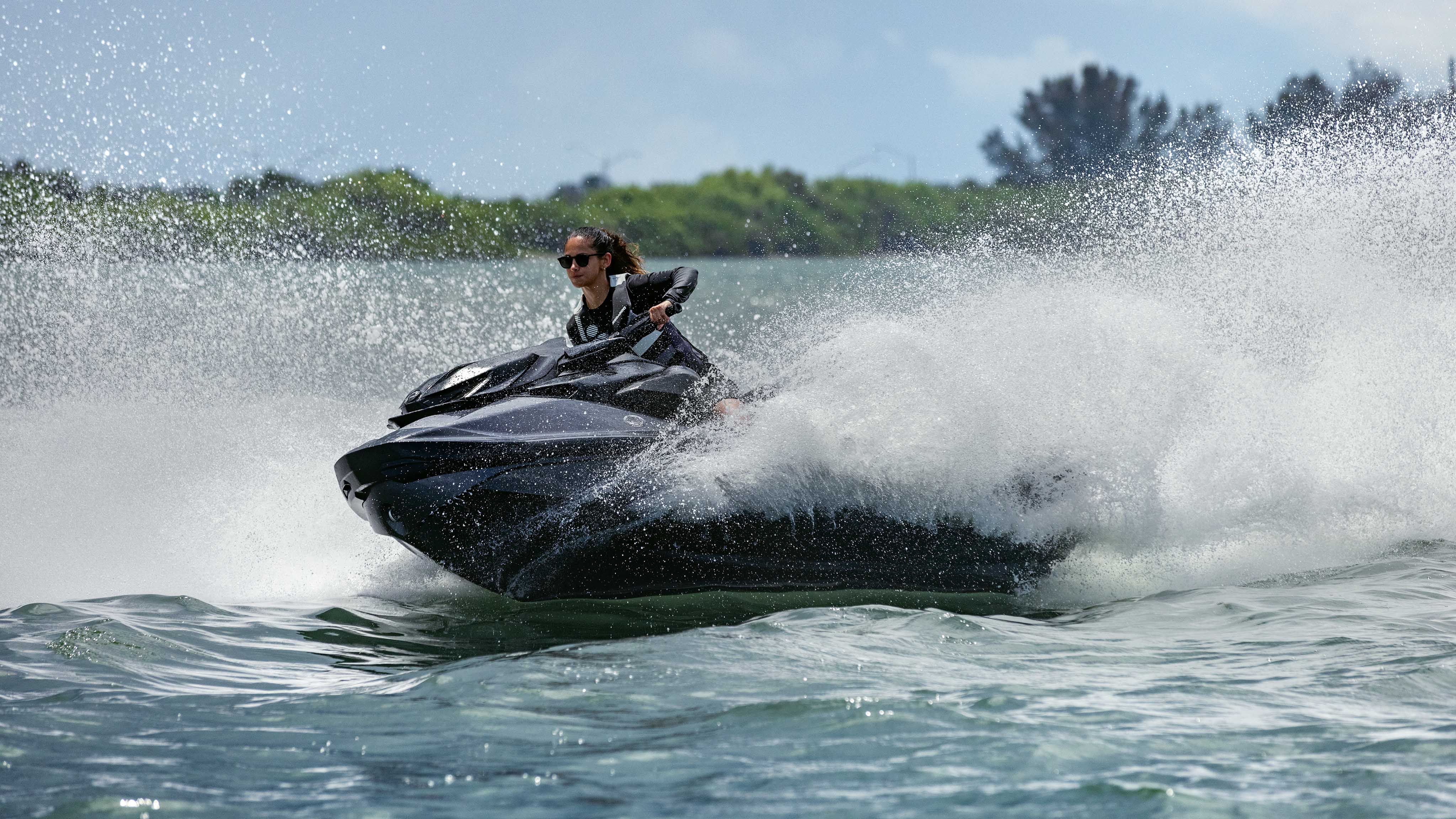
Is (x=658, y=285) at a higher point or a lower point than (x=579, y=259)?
lower

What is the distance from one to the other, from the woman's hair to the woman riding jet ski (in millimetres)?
456

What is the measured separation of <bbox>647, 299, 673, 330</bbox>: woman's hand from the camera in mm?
5363

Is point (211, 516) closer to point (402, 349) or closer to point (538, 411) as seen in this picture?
point (538, 411)

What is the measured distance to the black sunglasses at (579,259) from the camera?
5727mm

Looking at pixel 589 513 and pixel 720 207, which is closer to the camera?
pixel 589 513

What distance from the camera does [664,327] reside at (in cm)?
540

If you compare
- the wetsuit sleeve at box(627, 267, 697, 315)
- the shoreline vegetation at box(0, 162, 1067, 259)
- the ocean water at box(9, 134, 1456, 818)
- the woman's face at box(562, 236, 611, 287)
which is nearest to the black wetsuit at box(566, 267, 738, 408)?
the wetsuit sleeve at box(627, 267, 697, 315)

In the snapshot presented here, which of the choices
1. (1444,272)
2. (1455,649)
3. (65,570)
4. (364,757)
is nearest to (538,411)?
(364,757)

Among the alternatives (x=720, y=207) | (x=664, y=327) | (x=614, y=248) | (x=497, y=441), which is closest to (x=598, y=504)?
(x=497, y=441)

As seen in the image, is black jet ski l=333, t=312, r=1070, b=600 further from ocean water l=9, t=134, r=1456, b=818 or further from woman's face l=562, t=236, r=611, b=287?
woman's face l=562, t=236, r=611, b=287

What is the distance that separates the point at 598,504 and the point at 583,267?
1.44m

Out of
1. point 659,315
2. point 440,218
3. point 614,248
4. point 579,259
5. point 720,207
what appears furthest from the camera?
point 720,207

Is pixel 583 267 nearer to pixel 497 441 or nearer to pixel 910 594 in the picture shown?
pixel 497 441

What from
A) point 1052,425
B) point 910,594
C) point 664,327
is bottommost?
point 910,594
